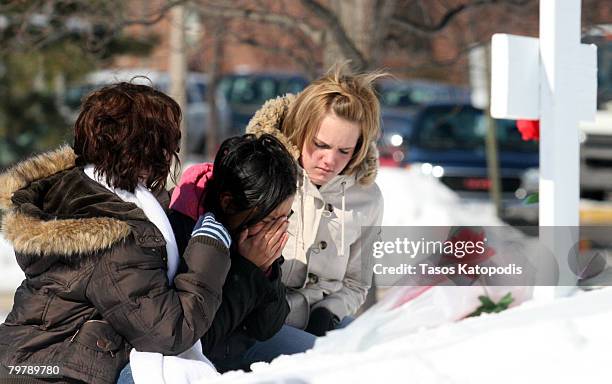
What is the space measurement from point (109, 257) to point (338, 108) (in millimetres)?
1210

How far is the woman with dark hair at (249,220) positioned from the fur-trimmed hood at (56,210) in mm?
391

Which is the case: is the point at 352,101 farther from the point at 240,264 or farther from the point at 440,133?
the point at 440,133

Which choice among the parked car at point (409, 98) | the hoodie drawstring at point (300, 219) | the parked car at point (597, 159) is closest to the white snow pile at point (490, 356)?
the hoodie drawstring at point (300, 219)

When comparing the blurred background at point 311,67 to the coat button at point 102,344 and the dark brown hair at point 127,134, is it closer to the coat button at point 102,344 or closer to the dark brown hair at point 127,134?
the dark brown hair at point 127,134

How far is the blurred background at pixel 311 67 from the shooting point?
6.56 meters

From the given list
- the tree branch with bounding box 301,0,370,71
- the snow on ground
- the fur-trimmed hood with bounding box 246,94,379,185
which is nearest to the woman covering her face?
the fur-trimmed hood with bounding box 246,94,379,185

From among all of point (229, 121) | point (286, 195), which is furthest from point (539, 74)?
point (229, 121)

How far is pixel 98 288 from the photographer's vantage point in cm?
280

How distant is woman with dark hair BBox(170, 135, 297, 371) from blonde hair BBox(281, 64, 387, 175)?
40cm

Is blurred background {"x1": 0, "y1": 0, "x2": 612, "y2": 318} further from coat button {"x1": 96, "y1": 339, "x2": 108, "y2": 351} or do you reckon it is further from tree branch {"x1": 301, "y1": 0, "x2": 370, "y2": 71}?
coat button {"x1": 96, "y1": 339, "x2": 108, "y2": 351}

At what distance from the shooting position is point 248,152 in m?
3.24

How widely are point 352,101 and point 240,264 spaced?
834mm

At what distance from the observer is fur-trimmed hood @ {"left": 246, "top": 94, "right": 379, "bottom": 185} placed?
3684 mm

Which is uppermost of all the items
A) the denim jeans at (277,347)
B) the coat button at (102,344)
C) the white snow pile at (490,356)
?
the coat button at (102,344)
